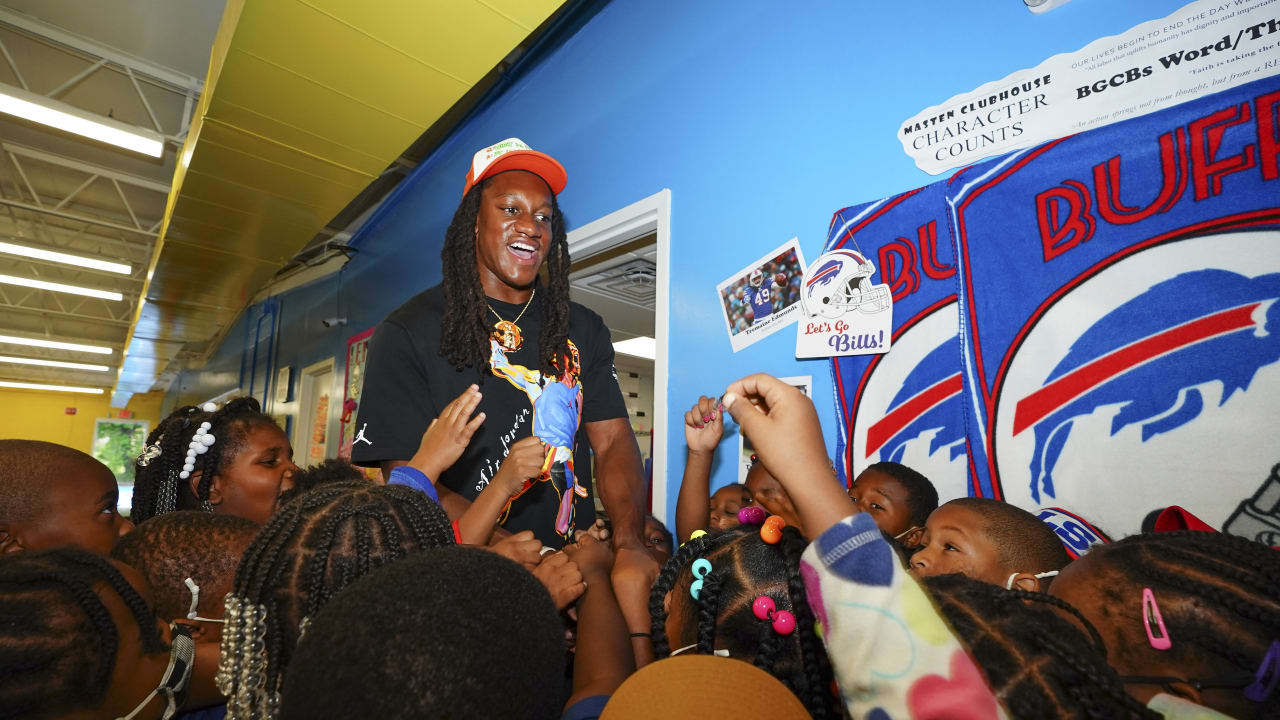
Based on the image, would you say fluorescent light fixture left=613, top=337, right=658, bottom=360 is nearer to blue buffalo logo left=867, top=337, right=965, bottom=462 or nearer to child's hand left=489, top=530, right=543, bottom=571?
blue buffalo logo left=867, top=337, right=965, bottom=462

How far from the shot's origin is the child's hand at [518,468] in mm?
1182

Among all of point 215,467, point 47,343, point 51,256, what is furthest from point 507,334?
point 47,343

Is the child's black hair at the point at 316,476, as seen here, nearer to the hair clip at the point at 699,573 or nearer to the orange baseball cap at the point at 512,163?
the orange baseball cap at the point at 512,163

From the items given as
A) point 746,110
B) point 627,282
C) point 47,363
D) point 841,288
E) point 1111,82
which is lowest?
point 841,288

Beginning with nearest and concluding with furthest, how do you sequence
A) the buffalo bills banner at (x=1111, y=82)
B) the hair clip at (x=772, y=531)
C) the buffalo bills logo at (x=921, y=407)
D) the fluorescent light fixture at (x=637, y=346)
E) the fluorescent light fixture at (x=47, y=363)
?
the hair clip at (x=772, y=531) < the buffalo bills banner at (x=1111, y=82) < the buffalo bills logo at (x=921, y=407) < the fluorescent light fixture at (x=637, y=346) < the fluorescent light fixture at (x=47, y=363)

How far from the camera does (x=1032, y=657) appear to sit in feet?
1.86

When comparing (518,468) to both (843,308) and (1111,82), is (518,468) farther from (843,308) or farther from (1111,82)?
(1111,82)

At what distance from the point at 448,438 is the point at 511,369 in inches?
17.0

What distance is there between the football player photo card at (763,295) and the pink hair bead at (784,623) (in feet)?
3.91

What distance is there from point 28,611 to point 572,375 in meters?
1.14

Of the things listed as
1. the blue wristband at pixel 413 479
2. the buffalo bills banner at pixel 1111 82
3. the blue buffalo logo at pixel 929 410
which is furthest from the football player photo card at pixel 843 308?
the blue wristband at pixel 413 479

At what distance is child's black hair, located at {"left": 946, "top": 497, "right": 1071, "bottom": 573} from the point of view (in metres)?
1.09

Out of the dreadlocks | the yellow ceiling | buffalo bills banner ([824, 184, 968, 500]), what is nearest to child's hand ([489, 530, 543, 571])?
the dreadlocks

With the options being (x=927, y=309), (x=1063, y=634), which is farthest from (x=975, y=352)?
(x=1063, y=634)
